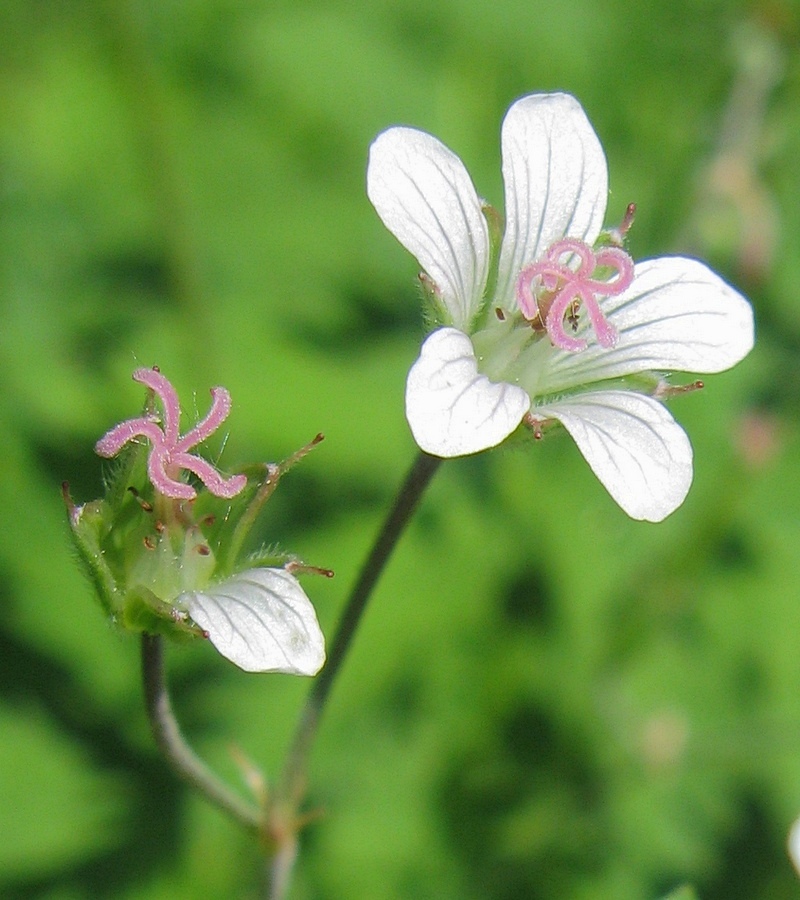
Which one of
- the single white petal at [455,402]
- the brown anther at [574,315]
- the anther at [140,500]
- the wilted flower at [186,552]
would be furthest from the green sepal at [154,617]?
the brown anther at [574,315]

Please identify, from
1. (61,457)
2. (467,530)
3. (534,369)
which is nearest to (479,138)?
(467,530)

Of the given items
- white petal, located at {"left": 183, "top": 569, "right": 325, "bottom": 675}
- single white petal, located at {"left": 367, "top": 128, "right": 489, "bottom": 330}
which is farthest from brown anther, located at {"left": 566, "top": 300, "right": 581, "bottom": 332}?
white petal, located at {"left": 183, "top": 569, "right": 325, "bottom": 675}

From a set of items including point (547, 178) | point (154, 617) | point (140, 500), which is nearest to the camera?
point (154, 617)

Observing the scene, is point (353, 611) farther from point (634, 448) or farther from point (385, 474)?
point (385, 474)

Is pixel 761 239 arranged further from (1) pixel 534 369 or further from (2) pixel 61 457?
(2) pixel 61 457

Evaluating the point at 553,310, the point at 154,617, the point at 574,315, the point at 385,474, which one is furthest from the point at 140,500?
the point at 385,474

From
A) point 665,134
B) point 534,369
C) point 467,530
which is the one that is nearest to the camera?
point 534,369

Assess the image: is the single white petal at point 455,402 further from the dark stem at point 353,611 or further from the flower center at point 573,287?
the flower center at point 573,287
